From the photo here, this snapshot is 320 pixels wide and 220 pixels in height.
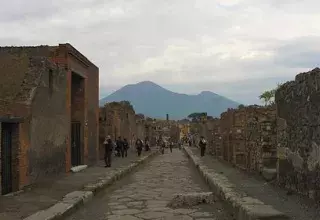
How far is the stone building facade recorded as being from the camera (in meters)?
11.8

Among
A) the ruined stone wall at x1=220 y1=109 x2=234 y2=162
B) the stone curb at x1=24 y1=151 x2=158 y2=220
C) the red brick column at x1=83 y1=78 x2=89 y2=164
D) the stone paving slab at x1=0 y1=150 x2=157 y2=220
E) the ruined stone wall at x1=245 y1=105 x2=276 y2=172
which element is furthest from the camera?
the ruined stone wall at x1=220 y1=109 x2=234 y2=162

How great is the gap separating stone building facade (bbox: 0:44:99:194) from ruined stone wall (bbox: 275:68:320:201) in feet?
19.8

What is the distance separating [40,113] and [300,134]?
7320 mm

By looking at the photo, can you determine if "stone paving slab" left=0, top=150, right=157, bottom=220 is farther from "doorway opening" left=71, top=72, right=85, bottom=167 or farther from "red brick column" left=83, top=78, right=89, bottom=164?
"red brick column" left=83, top=78, right=89, bottom=164

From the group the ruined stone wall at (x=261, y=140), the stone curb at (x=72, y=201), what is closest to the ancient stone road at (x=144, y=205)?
the stone curb at (x=72, y=201)

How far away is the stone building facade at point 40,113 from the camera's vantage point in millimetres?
11797

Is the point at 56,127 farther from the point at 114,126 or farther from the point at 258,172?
the point at 114,126

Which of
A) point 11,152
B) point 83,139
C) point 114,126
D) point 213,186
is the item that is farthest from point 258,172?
point 114,126

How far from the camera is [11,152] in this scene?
38.5ft

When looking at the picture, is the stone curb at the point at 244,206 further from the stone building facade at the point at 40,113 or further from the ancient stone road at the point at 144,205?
the stone building facade at the point at 40,113

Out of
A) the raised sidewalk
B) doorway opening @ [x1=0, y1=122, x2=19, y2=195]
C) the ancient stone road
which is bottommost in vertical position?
the ancient stone road

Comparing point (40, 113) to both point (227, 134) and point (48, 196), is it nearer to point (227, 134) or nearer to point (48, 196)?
point (48, 196)

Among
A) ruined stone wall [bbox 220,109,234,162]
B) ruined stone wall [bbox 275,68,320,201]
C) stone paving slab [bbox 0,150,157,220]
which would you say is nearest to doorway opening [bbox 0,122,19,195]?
stone paving slab [bbox 0,150,157,220]

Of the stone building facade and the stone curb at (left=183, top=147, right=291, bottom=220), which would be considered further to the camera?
the stone building facade
